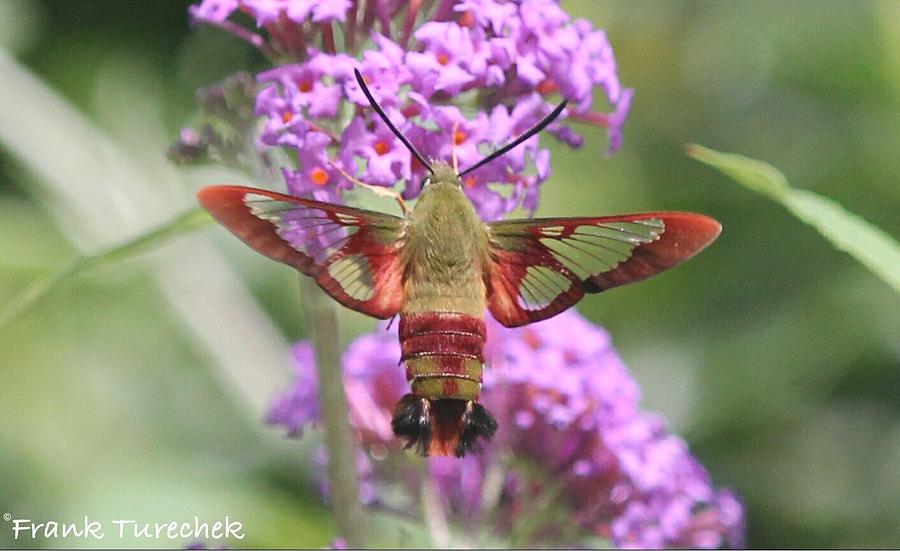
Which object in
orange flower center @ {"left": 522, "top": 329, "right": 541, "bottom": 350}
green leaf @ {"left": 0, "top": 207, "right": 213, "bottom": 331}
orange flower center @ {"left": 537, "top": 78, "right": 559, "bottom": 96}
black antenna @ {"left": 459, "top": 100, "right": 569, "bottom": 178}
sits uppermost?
orange flower center @ {"left": 537, "top": 78, "right": 559, "bottom": 96}

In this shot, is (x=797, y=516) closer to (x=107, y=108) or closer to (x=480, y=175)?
(x=480, y=175)

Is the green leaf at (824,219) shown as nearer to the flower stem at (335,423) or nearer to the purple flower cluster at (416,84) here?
the purple flower cluster at (416,84)

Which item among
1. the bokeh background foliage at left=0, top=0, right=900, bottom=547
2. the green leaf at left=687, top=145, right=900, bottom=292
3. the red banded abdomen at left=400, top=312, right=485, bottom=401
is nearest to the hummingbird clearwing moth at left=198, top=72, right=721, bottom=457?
the red banded abdomen at left=400, top=312, right=485, bottom=401

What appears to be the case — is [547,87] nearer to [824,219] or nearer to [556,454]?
[824,219]

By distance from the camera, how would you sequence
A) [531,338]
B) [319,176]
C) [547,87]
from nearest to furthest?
[319,176]
[547,87]
[531,338]

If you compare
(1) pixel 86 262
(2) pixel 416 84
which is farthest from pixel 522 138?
(1) pixel 86 262

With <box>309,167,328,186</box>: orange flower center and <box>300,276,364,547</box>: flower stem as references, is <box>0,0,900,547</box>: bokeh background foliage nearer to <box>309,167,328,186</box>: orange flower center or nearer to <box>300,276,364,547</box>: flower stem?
<box>300,276,364,547</box>: flower stem

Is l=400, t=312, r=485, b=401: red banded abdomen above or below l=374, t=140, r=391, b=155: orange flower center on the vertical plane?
below
